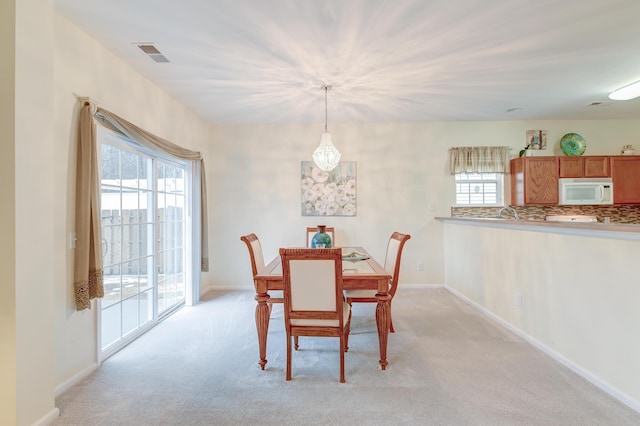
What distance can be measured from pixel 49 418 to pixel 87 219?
1210mm

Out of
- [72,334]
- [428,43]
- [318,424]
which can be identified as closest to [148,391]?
[72,334]

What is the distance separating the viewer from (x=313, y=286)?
2082 millimetres

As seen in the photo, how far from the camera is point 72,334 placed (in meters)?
2.15

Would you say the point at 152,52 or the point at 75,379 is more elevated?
the point at 152,52

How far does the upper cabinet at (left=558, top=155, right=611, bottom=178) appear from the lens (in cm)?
428

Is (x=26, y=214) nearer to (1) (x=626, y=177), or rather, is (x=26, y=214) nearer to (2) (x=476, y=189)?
(2) (x=476, y=189)

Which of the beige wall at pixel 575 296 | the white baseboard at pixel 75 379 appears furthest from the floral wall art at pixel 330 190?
the white baseboard at pixel 75 379

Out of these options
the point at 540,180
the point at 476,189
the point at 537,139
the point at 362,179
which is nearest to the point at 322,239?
the point at 362,179

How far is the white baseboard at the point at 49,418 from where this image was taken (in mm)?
1660

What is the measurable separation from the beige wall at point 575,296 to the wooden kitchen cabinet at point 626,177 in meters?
2.46

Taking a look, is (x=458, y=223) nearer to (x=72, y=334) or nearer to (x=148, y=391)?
(x=148, y=391)

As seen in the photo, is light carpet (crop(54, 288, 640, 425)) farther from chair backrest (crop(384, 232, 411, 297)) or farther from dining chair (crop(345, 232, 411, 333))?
chair backrest (crop(384, 232, 411, 297))

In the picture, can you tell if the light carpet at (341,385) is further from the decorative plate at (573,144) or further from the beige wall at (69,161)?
the decorative plate at (573,144)

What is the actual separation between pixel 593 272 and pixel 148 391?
10.5 ft
